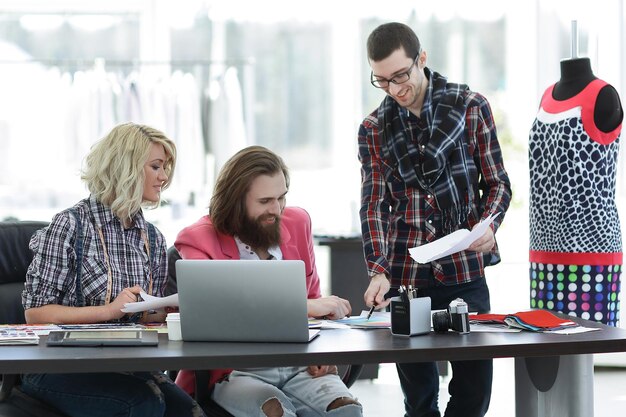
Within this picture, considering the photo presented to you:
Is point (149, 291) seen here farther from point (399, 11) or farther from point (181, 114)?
point (399, 11)

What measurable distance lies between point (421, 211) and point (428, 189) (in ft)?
0.24

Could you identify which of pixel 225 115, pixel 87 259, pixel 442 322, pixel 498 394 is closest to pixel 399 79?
pixel 442 322

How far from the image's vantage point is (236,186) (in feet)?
9.53

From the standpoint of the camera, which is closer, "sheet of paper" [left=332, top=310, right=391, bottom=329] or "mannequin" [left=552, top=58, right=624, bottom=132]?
"sheet of paper" [left=332, top=310, right=391, bottom=329]

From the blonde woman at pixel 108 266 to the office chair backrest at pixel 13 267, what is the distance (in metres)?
0.16

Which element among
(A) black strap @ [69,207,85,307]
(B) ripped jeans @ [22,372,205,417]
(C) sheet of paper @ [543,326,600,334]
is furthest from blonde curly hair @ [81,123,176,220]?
(C) sheet of paper @ [543,326,600,334]

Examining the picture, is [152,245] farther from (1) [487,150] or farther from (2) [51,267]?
(1) [487,150]

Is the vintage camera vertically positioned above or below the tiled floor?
above

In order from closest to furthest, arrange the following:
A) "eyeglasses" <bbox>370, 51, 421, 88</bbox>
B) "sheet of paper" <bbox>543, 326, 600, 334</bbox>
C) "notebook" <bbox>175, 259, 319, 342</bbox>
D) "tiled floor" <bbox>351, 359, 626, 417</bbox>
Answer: "notebook" <bbox>175, 259, 319, 342</bbox> < "sheet of paper" <bbox>543, 326, 600, 334</bbox> < "eyeglasses" <bbox>370, 51, 421, 88</bbox> < "tiled floor" <bbox>351, 359, 626, 417</bbox>

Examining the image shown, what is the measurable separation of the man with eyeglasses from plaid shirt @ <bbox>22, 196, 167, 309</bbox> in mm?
717

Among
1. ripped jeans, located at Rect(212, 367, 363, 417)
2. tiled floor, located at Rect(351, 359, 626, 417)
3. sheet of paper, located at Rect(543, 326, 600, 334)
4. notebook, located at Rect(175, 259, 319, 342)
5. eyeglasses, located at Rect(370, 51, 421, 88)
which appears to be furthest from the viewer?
tiled floor, located at Rect(351, 359, 626, 417)

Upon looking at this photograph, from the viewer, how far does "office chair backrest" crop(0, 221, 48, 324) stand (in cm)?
289

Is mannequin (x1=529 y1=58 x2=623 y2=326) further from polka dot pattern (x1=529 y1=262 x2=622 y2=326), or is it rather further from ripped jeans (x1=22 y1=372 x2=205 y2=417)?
ripped jeans (x1=22 y1=372 x2=205 y2=417)

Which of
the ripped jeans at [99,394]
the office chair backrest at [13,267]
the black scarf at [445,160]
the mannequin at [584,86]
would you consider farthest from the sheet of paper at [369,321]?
the mannequin at [584,86]
